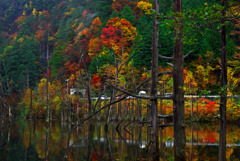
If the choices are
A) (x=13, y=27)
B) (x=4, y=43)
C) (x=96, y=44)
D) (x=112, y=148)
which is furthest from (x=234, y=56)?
(x=13, y=27)

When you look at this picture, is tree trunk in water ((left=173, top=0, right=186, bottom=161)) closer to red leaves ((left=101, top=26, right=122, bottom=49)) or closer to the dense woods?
the dense woods

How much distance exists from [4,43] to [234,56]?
229 ft

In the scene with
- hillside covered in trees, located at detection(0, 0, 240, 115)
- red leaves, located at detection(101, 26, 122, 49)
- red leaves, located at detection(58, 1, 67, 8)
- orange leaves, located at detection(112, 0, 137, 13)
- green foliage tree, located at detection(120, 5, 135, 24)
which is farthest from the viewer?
red leaves, located at detection(58, 1, 67, 8)

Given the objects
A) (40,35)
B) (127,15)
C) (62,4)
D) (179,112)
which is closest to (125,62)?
(179,112)

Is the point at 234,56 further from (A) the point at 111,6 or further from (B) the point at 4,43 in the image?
(B) the point at 4,43

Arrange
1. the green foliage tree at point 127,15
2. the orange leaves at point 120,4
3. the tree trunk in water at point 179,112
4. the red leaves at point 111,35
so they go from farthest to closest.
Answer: the orange leaves at point 120,4, the green foliage tree at point 127,15, the red leaves at point 111,35, the tree trunk in water at point 179,112

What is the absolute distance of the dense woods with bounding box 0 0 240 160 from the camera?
8.62m

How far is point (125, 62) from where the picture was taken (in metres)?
19.7

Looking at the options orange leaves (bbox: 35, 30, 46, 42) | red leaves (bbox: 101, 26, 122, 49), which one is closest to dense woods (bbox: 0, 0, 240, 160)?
orange leaves (bbox: 35, 30, 46, 42)

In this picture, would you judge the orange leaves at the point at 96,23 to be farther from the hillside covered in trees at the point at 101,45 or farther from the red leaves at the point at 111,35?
the red leaves at the point at 111,35

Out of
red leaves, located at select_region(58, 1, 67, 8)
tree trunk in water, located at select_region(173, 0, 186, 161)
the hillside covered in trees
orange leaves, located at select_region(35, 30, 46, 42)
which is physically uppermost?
red leaves, located at select_region(58, 1, 67, 8)

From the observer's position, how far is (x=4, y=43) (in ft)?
288

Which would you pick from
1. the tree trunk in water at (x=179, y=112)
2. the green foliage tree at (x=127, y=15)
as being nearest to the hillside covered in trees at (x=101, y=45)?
the green foliage tree at (x=127, y=15)

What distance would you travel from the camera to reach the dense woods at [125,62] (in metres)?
8.62
